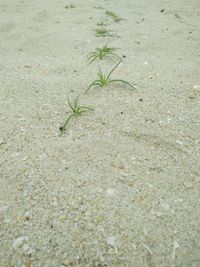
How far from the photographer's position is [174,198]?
1237 mm

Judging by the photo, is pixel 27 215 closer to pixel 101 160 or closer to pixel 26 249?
pixel 26 249

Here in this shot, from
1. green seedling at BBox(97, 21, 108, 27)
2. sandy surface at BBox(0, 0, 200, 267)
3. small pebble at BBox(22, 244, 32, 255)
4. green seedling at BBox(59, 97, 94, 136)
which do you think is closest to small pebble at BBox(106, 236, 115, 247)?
sandy surface at BBox(0, 0, 200, 267)

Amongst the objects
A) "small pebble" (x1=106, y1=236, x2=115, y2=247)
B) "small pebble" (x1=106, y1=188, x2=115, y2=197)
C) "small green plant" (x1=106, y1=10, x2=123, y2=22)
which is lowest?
"small pebble" (x1=106, y1=236, x2=115, y2=247)

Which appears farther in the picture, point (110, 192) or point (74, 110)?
point (74, 110)

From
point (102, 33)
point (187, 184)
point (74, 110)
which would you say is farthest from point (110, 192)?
point (102, 33)

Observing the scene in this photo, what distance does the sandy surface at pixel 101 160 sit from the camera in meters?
1.07

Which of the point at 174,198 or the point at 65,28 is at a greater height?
the point at 65,28

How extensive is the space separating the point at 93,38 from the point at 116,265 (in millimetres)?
2530

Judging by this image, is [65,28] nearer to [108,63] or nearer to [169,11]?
[108,63]

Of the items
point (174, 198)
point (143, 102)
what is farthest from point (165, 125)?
point (174, 198)

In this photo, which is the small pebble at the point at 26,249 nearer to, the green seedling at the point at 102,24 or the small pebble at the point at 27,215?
the small pebble at the point at 27,215

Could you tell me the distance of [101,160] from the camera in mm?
1423

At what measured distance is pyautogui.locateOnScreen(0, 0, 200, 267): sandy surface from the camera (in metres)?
1.07

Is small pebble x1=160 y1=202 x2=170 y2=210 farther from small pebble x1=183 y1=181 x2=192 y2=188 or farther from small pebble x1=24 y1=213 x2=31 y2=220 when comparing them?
small pebble x1=24 y1=213 x2=31 y2=220
